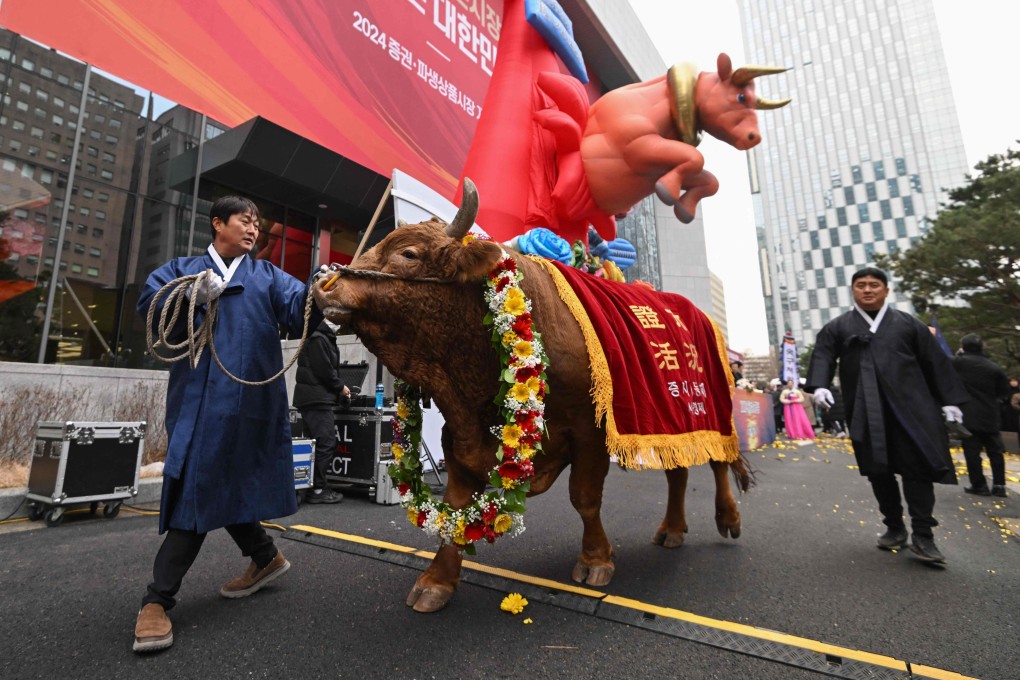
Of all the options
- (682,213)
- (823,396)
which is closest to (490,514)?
(823,396)

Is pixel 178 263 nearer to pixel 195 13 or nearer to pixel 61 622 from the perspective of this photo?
pixel 61 622

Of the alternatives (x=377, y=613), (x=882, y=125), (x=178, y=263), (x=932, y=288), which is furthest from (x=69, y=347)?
(x=882, y=125)

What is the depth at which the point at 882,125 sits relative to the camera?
50.6 metres

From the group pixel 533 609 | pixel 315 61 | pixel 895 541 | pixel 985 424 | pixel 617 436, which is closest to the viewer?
pixel 533 609

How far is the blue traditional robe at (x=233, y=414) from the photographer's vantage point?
2086mm

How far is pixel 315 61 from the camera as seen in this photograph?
7.76 m

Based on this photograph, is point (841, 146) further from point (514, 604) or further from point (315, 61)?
point (514, 604)

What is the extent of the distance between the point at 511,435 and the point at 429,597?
0.79m

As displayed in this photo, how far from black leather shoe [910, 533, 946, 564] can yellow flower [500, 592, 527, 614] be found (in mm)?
2409

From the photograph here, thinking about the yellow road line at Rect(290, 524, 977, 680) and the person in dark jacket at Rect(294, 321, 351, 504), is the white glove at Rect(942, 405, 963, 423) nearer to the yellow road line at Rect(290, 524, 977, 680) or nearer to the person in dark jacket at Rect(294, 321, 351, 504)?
the yellow road line at Rect(290, 524, 977, 680)

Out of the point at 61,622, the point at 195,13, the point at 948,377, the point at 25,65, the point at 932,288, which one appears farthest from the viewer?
the point at 932,288

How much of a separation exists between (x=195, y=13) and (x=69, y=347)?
487cm

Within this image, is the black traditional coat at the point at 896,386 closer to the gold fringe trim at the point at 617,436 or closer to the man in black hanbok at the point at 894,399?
the man in black hanbok at the point at 894,399

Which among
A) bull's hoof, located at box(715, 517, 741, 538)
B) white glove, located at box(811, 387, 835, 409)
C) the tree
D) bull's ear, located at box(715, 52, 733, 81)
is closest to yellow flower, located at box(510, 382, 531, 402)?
bull's hoof, located at box(715, 517, 741, 538)
